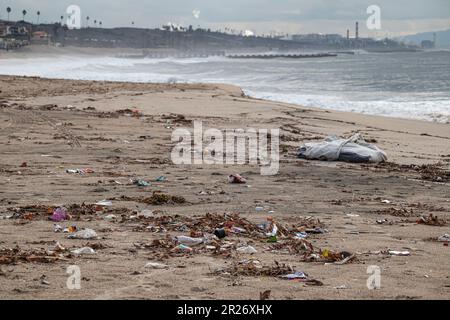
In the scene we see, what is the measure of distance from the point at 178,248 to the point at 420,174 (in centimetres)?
606

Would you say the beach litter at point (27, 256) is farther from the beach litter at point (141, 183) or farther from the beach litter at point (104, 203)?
the beach litter at point (141, 183)

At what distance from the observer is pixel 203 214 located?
24.1 feet

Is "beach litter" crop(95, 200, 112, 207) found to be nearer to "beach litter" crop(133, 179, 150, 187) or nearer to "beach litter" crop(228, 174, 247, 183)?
"beach litter" crop(133, 179, 150, 187)

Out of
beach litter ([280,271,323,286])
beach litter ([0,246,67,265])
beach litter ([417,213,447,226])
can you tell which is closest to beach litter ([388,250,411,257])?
beach litter ([280,271,323,286])

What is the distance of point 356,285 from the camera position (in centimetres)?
482

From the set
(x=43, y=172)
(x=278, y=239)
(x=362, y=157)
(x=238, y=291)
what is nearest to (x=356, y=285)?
(x=238, y=291)

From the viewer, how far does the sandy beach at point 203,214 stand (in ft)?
15.9

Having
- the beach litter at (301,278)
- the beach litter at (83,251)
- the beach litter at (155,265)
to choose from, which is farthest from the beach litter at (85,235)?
the beach litter at (301,278)

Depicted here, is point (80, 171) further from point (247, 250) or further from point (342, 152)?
point (247, 250)

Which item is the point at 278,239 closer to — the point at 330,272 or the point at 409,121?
the point at 330,272

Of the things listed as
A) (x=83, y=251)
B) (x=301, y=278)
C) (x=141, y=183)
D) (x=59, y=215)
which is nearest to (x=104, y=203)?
(x=59, y=215)
